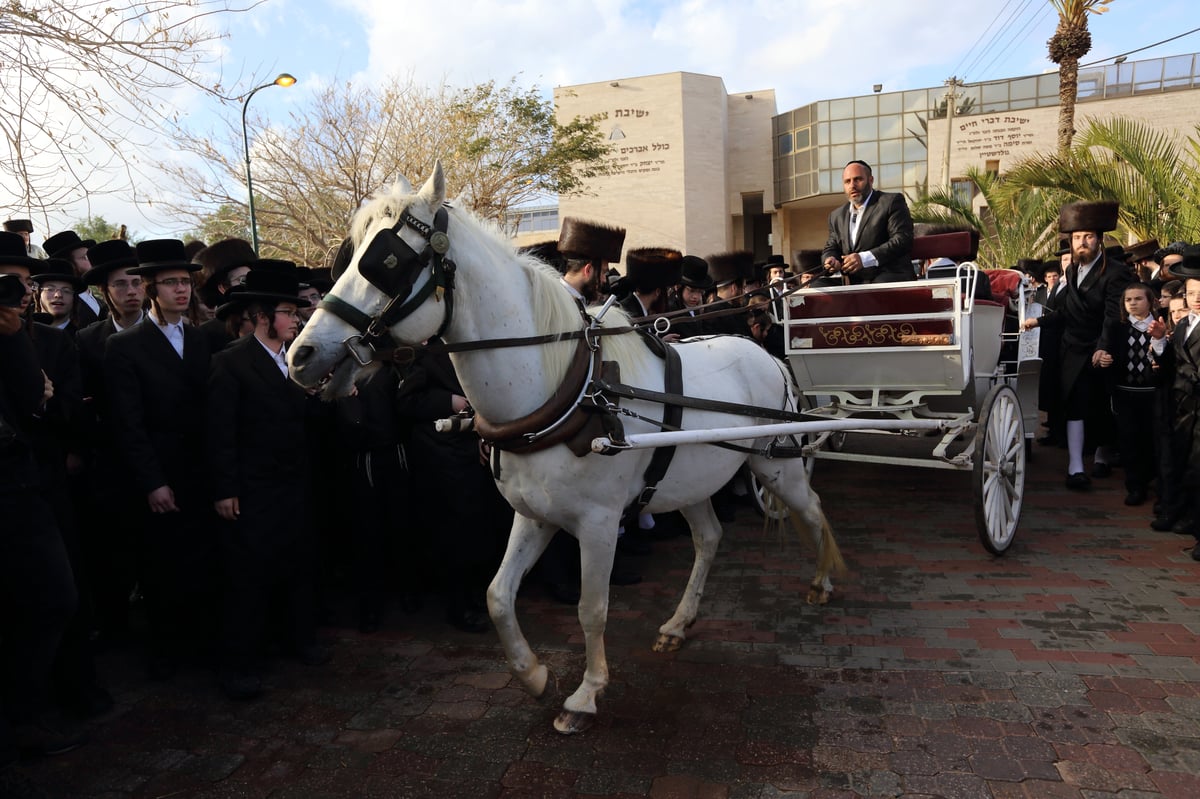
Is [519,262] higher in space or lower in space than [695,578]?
higher

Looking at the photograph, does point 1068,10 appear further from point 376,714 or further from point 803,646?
point 376,714

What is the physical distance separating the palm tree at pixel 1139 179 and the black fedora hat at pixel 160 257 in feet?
33.2

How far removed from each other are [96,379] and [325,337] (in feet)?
7.27

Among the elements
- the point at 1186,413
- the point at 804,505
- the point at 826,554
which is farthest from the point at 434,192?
the point at 1186,413

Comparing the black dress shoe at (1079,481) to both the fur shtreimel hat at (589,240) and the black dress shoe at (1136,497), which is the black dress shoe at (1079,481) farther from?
the fur shtreimel hat at (589,240)

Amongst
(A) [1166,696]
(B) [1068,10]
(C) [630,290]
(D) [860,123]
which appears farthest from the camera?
(D) [860,123]

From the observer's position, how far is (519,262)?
3066 mm

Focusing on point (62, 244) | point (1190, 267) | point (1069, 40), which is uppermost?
point (1069, 40)

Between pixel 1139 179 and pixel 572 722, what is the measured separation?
1023 centimetres

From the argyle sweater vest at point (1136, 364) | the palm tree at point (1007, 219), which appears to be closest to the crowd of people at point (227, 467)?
the argyle sweater vest at point (1136, 364)

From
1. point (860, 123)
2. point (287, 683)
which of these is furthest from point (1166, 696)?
point (860, 123)

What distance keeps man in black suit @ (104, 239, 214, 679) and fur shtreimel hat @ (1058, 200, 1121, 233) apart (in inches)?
278

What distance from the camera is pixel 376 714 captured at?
3.39 metres

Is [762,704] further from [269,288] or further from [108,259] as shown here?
[108,259]
